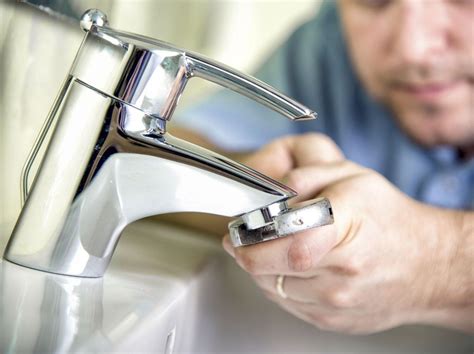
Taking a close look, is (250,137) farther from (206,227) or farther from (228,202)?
(228,202)

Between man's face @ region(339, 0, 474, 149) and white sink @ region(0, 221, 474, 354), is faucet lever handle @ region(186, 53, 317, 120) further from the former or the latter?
man's face @ region(339, 0, 474, 149)

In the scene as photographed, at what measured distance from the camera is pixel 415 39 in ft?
1.49

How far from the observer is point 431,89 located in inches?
19.2

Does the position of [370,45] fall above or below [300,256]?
above

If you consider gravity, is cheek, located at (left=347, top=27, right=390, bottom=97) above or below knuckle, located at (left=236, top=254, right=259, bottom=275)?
above

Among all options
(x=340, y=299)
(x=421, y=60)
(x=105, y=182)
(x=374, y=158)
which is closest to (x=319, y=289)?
(x=340, y=299)

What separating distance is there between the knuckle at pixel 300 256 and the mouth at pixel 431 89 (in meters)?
0.26

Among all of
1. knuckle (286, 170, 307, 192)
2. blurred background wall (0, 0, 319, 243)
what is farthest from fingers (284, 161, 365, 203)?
blurred background wall (0, 0, 319, 243)

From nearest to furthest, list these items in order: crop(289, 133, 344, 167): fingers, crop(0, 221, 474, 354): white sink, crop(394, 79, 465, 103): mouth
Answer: crop(0, 221, 474, 354): white sink < crop(289, 133, 344, 167): fingers < crop(394, 79, 465, 103): mouth

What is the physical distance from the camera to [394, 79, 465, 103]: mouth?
0.48 m

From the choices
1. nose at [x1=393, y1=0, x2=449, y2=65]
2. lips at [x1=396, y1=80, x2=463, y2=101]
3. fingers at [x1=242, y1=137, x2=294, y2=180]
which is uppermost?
nose at [x1=393, y1=0, x2=449, y2=65]

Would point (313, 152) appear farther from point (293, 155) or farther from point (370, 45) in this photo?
point (370, 45)

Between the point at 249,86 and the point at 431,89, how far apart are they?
0.90 feet

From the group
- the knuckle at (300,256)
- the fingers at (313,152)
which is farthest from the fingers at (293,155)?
the knuckle at (300,256)
